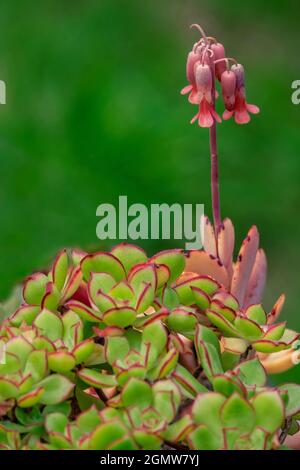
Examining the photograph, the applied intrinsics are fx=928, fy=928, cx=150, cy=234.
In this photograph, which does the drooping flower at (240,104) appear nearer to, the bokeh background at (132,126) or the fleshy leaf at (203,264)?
the fleshy leaf at (203,264)

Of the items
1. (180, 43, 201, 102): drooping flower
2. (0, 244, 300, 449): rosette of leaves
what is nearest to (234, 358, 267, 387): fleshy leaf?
(0, 244, 300, 449): rosette of leaves

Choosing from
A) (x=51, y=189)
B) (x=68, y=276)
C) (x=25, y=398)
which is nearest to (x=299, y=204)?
(x=51, y=189)

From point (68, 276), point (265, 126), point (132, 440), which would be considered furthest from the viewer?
point (265, 126)

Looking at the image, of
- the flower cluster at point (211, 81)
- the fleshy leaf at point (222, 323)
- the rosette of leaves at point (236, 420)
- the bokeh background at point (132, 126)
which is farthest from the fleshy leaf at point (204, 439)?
the bokeh background at point (132, 126)

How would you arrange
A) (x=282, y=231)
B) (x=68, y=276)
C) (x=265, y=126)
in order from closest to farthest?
(x=68, y=276)
(x=282, y=231)
(x=265, y=126)

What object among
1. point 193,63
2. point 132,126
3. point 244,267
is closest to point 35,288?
point 244,267

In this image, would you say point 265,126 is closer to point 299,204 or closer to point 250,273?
point 299,204

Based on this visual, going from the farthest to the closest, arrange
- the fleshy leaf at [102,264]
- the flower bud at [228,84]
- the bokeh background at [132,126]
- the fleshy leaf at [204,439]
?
the bokeh background at [132,126] < the flower bud at [228,84] < the fleshy leaf at [102,264] < the fleshy leaf at [204,439]
